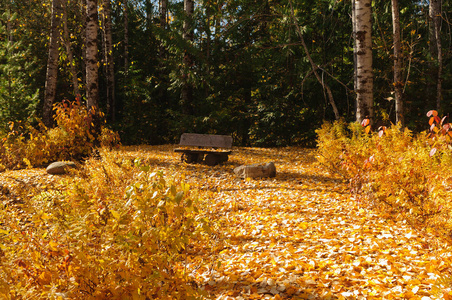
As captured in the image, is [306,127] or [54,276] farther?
[306,127]

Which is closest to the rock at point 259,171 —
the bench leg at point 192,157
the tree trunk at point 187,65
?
the bench leg at point 192,157

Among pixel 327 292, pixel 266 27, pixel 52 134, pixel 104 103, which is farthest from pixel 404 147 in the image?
pixel 104 103

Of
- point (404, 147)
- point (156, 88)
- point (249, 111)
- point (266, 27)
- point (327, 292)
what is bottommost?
point (327, 292)

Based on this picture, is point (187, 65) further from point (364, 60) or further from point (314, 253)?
point (314, 253)

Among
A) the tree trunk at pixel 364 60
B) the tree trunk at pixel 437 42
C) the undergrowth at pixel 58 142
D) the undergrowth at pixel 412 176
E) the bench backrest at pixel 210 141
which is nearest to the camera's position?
the undergrowth at pixel 412 176

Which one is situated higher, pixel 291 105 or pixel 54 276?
pixel 291 105

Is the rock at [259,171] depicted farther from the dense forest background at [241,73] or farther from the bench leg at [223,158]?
the dense forest background at [241,73]

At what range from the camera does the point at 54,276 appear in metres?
2.06

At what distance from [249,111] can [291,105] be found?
1638mm

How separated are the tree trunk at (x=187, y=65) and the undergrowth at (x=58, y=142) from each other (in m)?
4.54

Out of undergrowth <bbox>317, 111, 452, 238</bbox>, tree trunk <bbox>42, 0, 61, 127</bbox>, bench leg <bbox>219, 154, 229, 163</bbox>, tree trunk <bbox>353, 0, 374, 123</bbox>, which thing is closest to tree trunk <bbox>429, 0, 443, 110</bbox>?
tree trunk <bbox>353, 0, 374, 123</bbox>

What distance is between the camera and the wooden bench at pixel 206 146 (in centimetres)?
835

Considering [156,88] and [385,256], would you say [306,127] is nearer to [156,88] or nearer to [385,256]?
[156,88]

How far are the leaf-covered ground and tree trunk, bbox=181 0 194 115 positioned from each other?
6.96 metres
